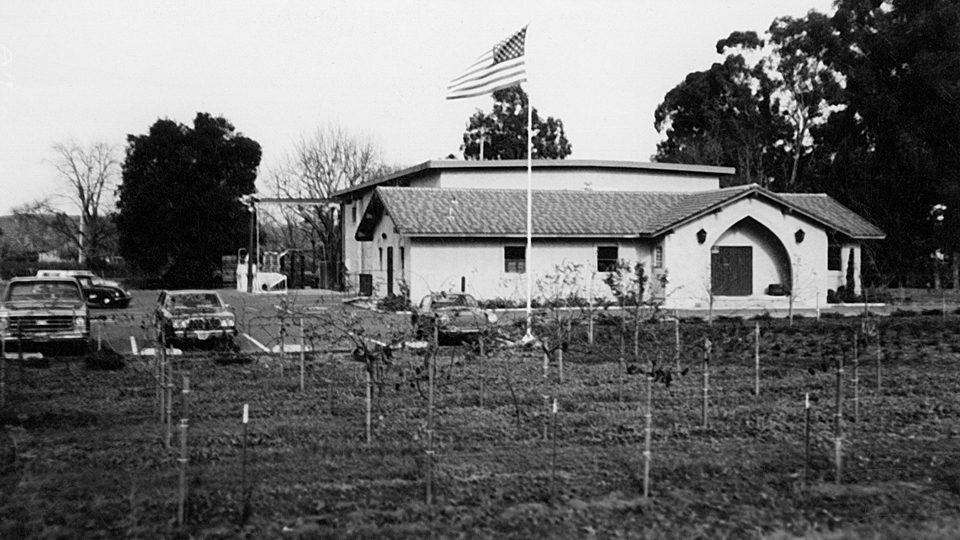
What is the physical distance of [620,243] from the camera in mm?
37875

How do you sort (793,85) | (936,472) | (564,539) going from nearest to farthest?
(564,539), (936,472), (793,85)

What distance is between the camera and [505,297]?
36469 mm

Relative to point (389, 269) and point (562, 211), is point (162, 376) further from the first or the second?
point (562, 211)

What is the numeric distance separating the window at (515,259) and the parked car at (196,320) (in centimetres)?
1577

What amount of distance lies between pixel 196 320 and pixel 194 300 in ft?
6.05

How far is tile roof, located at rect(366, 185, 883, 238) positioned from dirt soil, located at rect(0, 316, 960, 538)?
1929 centimetres

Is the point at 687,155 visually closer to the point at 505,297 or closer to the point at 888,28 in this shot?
the point at 888,28

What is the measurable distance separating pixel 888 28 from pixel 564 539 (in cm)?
4442

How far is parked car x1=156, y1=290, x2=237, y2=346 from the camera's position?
2100 centimetres

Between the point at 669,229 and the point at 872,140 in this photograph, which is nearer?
the point at 669,229

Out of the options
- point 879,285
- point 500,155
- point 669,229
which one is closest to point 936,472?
point 669,229

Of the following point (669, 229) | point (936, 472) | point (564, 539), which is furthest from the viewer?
point (669, 229)

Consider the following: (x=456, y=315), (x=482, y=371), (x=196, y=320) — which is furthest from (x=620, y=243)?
(x=482, y=371)

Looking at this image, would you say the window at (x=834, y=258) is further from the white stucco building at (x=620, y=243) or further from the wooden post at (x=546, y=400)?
the wooden post at (x=546, y=400)
